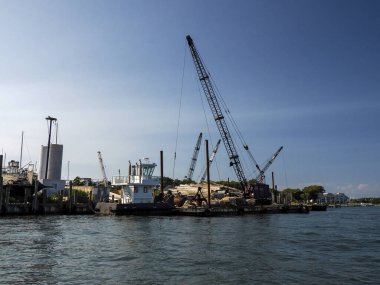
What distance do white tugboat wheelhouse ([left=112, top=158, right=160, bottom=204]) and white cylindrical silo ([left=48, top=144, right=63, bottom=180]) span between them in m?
22.7

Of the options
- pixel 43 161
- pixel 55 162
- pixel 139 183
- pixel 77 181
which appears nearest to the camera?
pixel 139 183

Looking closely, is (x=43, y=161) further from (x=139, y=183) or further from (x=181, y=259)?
(x=181, y=259)

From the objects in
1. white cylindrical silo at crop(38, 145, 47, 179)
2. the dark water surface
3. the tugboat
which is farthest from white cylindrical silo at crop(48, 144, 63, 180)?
the dark water surface

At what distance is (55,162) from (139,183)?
91.8ft

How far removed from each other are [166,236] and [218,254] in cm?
1020

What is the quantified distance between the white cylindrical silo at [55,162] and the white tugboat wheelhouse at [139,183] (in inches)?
895

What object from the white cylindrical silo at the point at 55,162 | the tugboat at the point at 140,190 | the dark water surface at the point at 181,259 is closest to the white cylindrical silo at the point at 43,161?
the white cylindrical silo at the point at 55,162

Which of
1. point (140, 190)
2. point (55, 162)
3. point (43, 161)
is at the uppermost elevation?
point (43, 161)

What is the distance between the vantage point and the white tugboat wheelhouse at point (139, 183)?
61.8 metres

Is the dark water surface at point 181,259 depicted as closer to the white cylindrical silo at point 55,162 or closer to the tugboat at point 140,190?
the tugboat at point 140,190

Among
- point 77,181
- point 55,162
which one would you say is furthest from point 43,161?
point 77,181

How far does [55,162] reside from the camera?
261 ft

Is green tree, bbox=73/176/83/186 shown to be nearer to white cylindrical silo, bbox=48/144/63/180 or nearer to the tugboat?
white cylindrical silo, bbox=48/144/63/180

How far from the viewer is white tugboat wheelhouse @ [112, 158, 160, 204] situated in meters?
61.8
